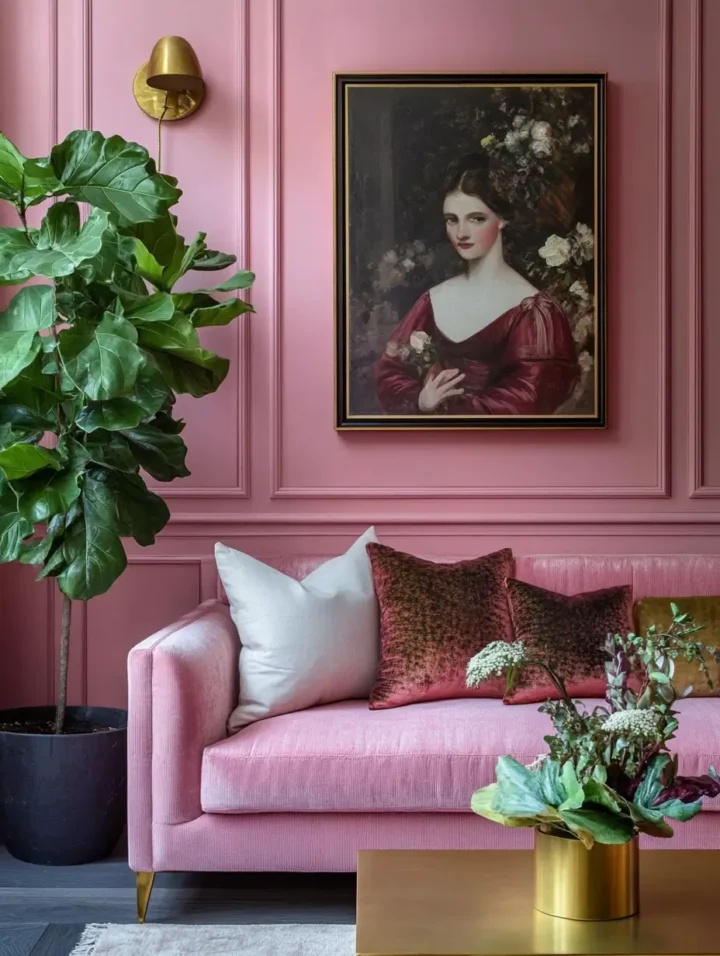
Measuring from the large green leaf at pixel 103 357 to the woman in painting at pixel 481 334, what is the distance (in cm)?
112

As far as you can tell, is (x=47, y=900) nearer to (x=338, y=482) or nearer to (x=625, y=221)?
(x=338, y=482)

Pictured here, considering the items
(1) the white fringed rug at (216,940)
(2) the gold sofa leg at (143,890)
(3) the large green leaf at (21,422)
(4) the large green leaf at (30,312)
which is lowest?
(1) the white fringed rug at (216,940)

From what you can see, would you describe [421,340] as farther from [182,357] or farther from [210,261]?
[182,357]

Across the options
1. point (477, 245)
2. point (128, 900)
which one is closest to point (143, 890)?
point (128, 900)

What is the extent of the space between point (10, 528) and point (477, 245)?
1706mm

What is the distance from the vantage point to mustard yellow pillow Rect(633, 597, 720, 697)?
2.83 m

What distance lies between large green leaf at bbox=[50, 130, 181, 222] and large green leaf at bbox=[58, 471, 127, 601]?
71 cm

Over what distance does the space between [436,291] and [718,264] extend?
3.04 ft

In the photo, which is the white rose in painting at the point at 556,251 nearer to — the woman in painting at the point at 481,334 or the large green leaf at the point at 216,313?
the woman in painting at the point at 481,334

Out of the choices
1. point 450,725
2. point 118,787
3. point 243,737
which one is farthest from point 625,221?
point 118,787

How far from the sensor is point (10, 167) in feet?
8.50

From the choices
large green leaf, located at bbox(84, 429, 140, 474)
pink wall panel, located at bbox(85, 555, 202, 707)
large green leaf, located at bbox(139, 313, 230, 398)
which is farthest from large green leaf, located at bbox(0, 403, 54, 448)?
pink wall panel, located at bbox(85, 555, 202, 707)

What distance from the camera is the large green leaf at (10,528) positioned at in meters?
2.66

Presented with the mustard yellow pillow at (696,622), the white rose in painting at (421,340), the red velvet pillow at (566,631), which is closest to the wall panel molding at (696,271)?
the mustard yellow pillow at (696,622)
